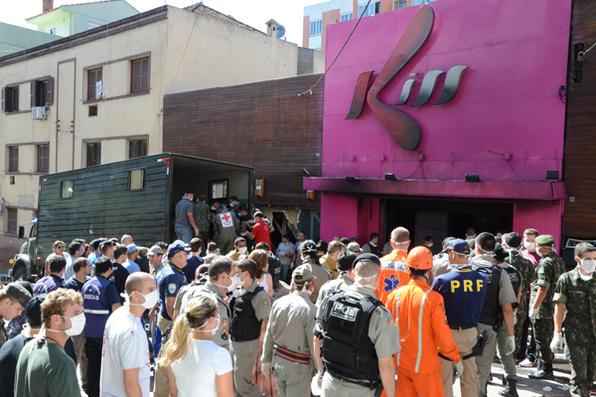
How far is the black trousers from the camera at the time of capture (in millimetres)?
5445

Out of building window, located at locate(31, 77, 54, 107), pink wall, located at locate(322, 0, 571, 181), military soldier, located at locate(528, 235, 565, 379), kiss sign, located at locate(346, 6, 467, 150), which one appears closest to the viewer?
military soldier, located at locate(528, 235, 565, 379)

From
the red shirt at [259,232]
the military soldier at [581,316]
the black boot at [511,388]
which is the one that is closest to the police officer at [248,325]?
the black boot at [511,388]

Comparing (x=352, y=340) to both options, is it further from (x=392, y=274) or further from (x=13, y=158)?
(x=13, y=158)

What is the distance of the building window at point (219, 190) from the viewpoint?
44.0 feet

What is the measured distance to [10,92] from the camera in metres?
28.1

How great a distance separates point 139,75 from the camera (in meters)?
21.8

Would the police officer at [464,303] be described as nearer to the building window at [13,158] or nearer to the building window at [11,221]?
the building window at [11,221]

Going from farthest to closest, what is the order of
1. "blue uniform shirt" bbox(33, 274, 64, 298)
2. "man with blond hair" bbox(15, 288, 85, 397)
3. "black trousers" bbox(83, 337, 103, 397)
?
"blue uniform shirt" bbox(33, 274, 64, 298)
"black trousers" bbox(83, 337, 103, 397)
"man with blond hair" bbox(15, 288, 85, 397)

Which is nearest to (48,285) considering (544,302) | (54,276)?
(54,276)

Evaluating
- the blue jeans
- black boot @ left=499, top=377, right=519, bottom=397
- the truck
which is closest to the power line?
the truck

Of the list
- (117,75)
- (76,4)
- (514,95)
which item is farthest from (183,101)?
(76,4)

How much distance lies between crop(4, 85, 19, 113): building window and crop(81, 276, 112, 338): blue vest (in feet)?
84.2

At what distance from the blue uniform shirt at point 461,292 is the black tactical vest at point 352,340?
4.64 feet

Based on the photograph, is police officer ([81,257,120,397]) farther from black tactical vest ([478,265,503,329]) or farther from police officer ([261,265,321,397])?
black tactical vest ([478,265,503,329])
